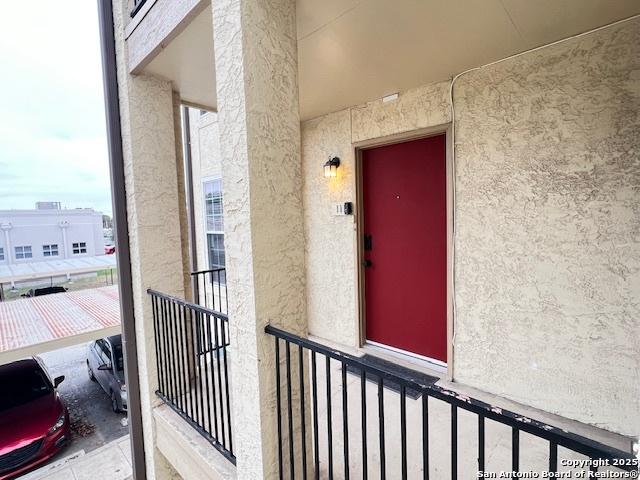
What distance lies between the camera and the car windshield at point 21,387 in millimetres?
3859

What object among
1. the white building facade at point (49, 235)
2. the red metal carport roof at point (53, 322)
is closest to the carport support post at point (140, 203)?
the red metal carport roof at point (53, 322)

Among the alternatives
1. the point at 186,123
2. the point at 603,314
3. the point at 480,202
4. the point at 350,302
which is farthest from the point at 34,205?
the point at 603,314

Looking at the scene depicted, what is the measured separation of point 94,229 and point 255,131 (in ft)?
16.1

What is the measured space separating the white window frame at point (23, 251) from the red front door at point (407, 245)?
501 cm

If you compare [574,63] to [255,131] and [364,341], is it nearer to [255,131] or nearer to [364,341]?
[255,131]

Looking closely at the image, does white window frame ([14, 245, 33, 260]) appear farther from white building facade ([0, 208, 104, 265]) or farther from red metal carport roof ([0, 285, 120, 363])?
red metal carport roof ([0, 285, 120, 363])

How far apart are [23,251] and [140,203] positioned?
373 cm

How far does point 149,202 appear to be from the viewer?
2389mm

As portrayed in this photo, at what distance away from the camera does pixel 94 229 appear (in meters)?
4.81

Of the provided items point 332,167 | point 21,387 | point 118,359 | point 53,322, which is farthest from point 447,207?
point 21,387

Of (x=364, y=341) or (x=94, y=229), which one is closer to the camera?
(x=364, y=341)

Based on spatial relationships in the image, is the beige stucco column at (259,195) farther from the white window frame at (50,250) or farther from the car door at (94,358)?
the white window frame at (50,250)

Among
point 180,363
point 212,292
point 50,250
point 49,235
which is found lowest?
point 180,363

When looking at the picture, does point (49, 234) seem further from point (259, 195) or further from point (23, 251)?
point (259, 195)
